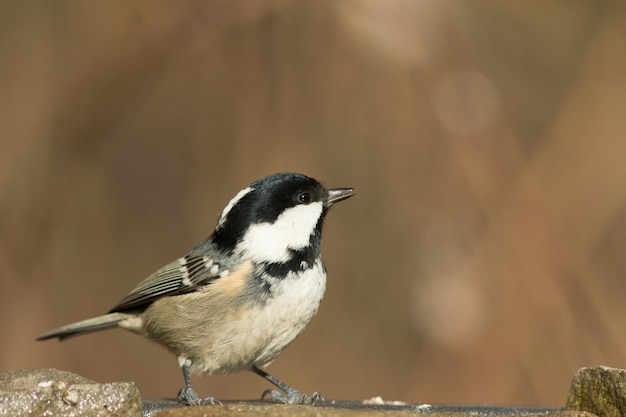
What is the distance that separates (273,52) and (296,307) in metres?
2.52

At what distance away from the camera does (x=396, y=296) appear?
626 cm

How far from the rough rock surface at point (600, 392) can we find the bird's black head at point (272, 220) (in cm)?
137

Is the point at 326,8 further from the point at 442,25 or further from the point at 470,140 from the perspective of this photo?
the point at 470,140

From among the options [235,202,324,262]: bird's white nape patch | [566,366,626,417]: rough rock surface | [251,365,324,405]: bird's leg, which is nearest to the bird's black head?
[235,202,324,262]: bird's white nape patch

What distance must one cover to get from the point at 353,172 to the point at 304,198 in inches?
101

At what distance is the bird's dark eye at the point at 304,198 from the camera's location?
4.12m

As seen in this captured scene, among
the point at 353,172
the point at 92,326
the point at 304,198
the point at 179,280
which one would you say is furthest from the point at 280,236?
the point at 353,172

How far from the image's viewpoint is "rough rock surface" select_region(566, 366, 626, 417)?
283 cm

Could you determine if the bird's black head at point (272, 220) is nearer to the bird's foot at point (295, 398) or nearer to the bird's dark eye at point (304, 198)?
the bird's dark eye at point (304, 198)

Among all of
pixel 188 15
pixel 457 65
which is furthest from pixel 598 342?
pixel 188 15

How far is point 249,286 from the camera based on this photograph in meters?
3.85

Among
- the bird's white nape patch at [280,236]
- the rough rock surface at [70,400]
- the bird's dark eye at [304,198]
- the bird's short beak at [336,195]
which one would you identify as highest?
the bird's short beak at [336,195]

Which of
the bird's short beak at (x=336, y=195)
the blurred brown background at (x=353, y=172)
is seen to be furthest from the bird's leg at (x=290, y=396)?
the blurred brown background at (x=353, y=172)

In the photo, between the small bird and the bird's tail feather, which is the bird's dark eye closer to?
the small bird
